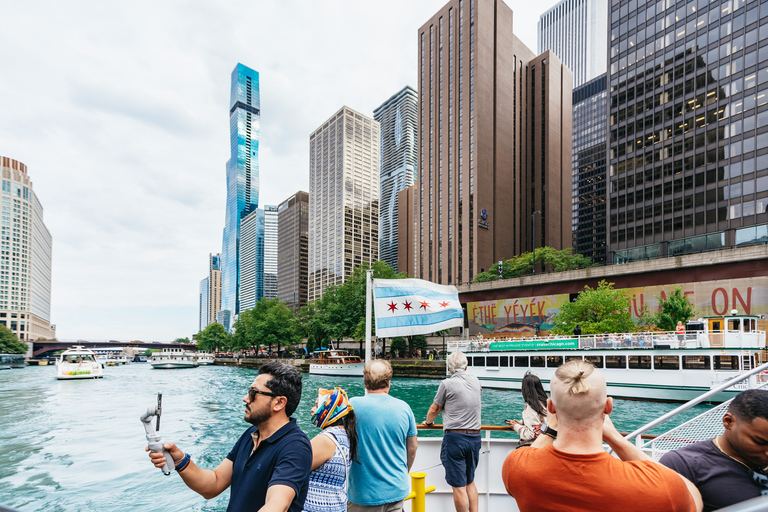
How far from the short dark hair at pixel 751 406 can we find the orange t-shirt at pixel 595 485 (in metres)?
0.74

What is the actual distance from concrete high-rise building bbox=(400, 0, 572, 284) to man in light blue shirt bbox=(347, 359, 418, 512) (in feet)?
280

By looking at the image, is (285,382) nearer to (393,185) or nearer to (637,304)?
(637,304)

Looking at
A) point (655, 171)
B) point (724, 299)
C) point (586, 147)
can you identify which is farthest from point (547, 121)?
point (724, 299)

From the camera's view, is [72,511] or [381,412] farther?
[72,511]

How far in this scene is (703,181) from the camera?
56594 mm

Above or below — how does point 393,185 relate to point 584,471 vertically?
above

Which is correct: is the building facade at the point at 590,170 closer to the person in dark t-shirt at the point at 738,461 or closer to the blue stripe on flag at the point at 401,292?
the blue stripe on flag at the point at 401,292

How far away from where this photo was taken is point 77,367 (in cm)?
4569

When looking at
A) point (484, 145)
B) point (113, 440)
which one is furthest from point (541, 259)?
point (113, 440)

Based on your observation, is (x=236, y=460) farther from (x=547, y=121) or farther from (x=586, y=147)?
(x=586, y=147)

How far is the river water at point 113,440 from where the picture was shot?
1078 cm

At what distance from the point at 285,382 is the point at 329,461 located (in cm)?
69

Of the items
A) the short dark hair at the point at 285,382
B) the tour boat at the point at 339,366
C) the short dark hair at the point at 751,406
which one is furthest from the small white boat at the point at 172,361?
the short dark hair at the point at 751,406

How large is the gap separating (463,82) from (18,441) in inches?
3787
